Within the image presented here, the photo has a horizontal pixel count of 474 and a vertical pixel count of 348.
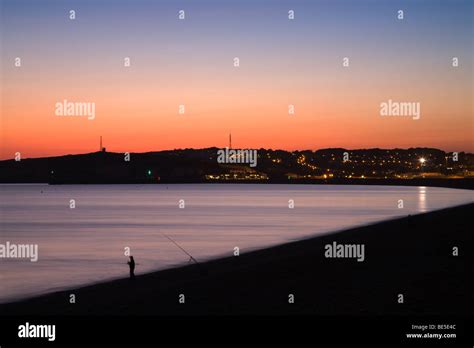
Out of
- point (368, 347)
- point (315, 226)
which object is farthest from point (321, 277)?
point (315, 226)

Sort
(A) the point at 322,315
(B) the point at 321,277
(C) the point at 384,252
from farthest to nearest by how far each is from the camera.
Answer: (C) the point at 384,252 → (B) the point at 321,277 → (A) the point at 322,315

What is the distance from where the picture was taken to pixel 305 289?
25.1 m

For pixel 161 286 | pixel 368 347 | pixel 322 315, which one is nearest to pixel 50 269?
pixel 161 286

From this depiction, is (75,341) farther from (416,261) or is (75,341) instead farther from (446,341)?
(416,261)

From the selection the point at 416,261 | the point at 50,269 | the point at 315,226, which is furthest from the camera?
the point at 315,226

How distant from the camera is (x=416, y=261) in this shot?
31766mm

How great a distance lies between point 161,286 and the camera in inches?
1161

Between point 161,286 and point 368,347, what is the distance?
15427 millimetres

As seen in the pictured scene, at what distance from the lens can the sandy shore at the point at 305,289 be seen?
21.7 m

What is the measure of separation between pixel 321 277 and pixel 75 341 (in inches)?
547

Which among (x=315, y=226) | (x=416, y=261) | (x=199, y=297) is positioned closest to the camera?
(x=199, y=297)

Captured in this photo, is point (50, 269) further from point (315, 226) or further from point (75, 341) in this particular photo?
point (315, 226)

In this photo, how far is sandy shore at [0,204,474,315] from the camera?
71.1 feet

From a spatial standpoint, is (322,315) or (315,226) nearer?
(322,315)
